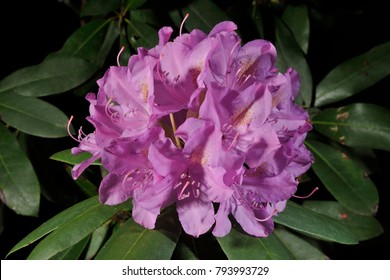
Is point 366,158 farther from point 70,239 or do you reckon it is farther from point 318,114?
point 70,239

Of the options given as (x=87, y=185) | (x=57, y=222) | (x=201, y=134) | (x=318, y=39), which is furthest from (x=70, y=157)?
(x=318, y=39)

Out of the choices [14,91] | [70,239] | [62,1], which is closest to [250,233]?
[70,239]

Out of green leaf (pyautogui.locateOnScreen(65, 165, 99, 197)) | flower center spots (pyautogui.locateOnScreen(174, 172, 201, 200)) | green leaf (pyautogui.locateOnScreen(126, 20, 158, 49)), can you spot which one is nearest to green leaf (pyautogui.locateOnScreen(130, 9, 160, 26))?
green leaf (pyautogui.locateOnScreen(126, 20, 158, 49))

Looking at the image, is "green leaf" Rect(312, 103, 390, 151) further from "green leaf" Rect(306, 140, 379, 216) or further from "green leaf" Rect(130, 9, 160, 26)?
"green leaf" Rect(130, 9, 160, 26)

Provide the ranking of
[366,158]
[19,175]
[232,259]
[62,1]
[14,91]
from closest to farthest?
1. [232,259]
2. [19,175]
3. [14,91]
4. [366,158]
5. [62,1]

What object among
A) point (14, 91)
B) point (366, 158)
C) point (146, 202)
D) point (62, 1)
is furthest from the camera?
point (62, 1)

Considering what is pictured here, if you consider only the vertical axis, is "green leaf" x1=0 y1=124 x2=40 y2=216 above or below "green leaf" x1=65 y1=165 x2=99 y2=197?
above

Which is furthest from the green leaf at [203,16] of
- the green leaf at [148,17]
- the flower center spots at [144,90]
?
the flower center spots at [144,90]
